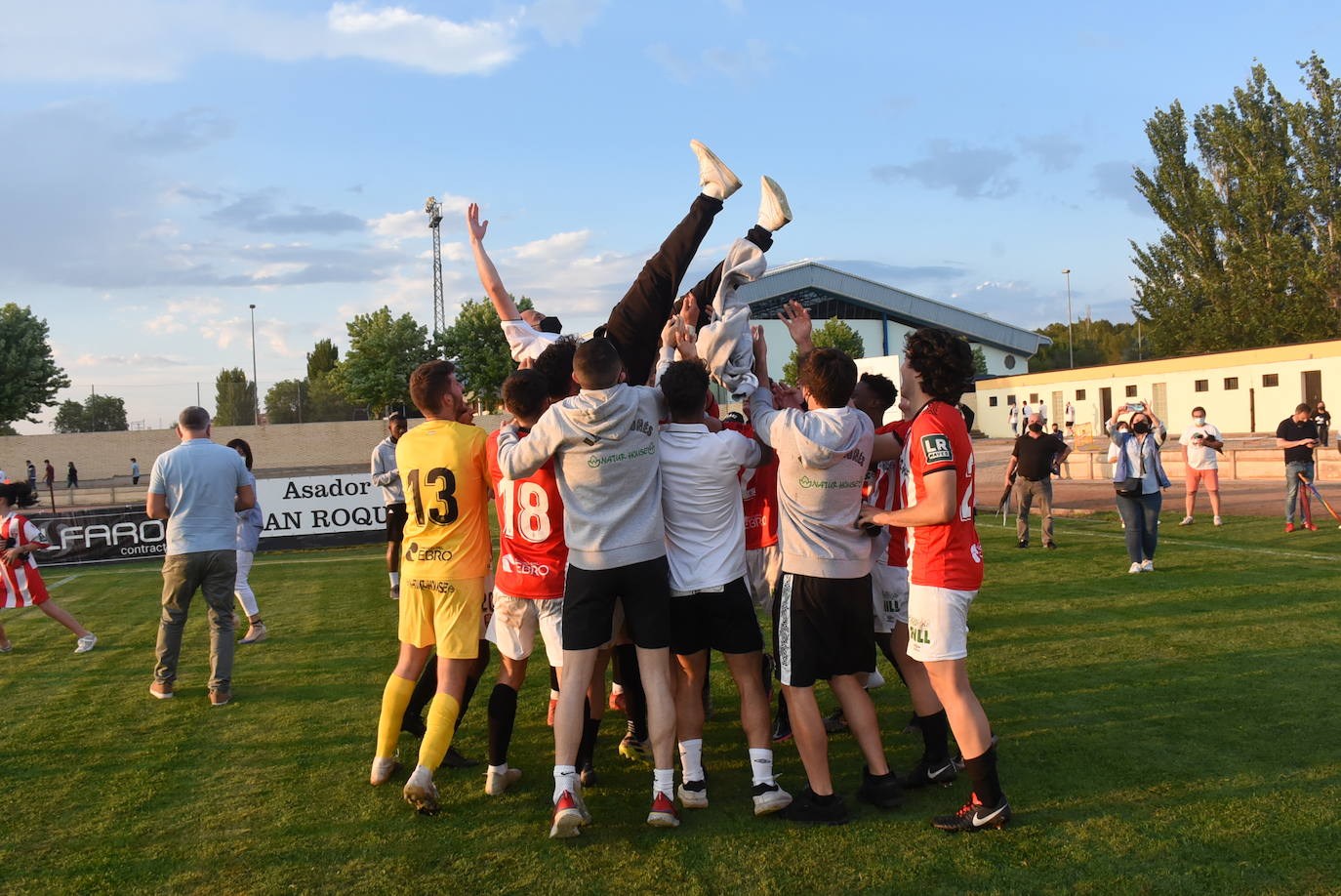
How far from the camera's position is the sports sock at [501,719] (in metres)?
4.29

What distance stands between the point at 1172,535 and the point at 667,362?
1097 centimetres

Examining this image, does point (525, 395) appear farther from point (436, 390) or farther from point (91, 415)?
point (91, 415)

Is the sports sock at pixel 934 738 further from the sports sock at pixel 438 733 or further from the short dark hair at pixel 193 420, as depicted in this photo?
the short dark hair at pixel 193 420

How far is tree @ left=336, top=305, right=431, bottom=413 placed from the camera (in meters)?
50.2

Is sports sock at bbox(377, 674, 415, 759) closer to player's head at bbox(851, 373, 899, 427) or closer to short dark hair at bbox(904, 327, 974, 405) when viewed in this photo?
player's head at bbox(851, 373, 899, 427)

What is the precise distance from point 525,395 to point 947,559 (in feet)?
6.46

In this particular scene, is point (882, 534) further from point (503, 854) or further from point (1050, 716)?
point (503, 854)

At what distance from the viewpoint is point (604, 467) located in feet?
12.6

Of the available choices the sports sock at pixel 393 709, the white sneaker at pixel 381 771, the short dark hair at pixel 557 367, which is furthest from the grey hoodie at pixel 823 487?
the white sneaker at pixel 381 771

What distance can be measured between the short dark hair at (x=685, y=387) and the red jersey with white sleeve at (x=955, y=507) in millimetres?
942

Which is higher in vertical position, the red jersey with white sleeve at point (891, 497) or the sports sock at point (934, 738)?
the red jersey with white sleeve at point (891, 497)

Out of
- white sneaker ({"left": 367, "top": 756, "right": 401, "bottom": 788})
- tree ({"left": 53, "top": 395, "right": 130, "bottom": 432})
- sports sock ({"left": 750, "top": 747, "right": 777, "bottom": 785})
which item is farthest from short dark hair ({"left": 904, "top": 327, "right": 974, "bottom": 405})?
tree ({"left": 53, "top": 395, "right": 130, "bottom": 432})

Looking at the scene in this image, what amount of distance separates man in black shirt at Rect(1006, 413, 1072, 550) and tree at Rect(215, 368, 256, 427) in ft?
149

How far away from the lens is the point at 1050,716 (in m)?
5.18
